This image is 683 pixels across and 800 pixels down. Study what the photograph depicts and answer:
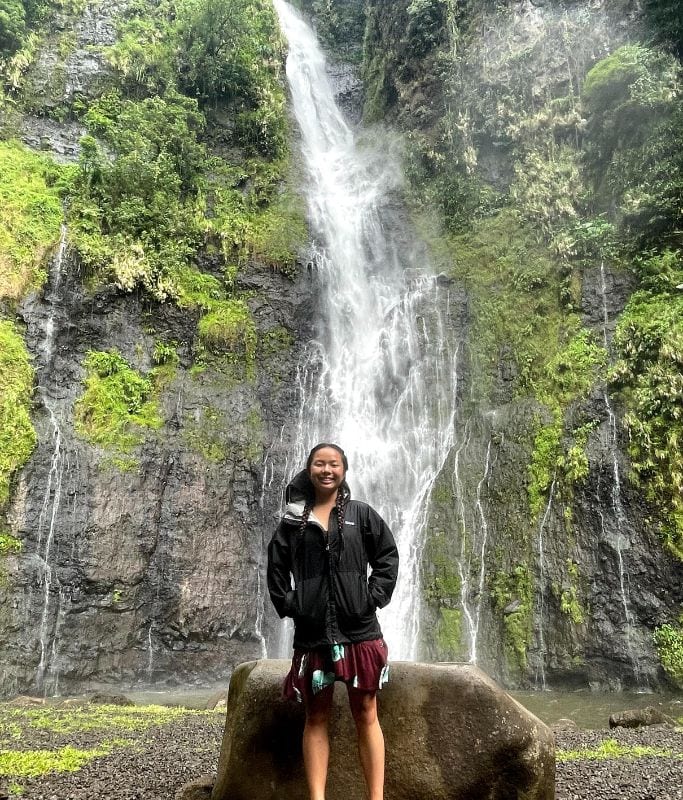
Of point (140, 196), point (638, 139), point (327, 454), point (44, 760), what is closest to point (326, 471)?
point (327, 454)

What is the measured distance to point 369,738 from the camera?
125 inches

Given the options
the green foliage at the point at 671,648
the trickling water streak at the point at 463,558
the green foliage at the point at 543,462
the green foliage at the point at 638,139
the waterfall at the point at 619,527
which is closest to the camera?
the green foliage at the point at 671,648

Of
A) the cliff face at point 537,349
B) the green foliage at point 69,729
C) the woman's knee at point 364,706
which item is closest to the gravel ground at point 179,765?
the green foliage at point 69,729

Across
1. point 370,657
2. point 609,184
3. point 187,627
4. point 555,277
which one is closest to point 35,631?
point 187,627

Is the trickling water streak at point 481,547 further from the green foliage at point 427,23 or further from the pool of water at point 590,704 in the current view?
the green foliage at point 427,23

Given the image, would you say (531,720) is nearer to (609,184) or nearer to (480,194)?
(609,184)

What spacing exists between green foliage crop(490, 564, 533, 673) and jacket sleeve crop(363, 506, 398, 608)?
9.68m

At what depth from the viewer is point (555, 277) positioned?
16.0m

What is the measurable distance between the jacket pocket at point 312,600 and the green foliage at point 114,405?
11.3 meters

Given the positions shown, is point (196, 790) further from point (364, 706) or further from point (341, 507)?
point (341, 507)

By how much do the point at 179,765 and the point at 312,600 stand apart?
293 centimetres

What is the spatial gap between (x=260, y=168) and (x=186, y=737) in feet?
61.3

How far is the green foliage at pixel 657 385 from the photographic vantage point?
37.5 feet

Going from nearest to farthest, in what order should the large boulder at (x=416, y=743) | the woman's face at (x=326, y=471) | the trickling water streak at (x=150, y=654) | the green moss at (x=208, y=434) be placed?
the woman's face at (x=326, y=471) → the large boulder at (x=416, y=743) → the trickling water streak at (x=150, y=654) → the green moss at (x=208, y=434)
